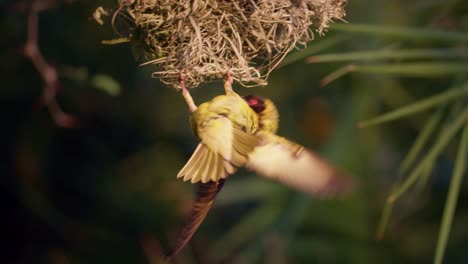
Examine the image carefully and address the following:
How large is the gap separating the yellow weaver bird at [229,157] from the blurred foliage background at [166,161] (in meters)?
1.24

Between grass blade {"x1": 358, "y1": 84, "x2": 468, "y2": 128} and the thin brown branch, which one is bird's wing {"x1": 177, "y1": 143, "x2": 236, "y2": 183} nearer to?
grass blade {"x1": 358, "y1": 84, "x2": 468, "y2": 128}

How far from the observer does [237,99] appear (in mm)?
1858

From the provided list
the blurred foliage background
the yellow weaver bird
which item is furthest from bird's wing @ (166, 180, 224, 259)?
the blurred foliage background

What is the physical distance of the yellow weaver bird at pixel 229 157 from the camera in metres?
1.81

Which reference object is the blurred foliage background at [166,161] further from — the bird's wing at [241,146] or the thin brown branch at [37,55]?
the bird's wing at [241,146]

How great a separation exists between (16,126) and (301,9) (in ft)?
7.05

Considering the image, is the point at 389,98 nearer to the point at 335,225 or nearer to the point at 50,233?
the point at 335,225

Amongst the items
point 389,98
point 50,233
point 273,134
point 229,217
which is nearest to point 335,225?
point 389,98

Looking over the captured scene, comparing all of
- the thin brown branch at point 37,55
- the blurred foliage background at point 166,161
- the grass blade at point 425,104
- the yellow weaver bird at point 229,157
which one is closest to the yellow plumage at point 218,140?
the yellow weaver bird at point 229,157

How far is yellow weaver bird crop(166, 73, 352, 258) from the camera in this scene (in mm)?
1814

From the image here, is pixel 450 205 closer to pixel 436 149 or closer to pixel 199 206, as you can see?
pixel 436 149

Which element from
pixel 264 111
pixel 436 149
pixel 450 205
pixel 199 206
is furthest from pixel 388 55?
pixel 199 206

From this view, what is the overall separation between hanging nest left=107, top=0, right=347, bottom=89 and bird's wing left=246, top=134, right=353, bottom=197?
18cm

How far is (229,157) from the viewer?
1.82 metres
